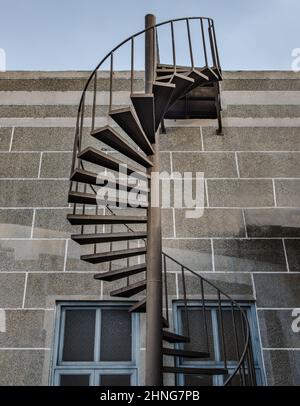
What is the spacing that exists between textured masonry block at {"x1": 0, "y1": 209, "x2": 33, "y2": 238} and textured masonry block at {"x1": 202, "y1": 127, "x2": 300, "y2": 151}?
6.88 ft

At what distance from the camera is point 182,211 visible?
4.46 metres

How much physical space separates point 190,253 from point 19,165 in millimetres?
2106

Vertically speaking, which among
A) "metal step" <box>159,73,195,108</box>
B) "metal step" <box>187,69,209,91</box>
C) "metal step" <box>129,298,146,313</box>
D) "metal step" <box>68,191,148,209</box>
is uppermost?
"metal step" <box>187,69,209,91</box>

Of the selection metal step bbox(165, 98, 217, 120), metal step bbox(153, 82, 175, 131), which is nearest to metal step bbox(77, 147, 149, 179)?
metal step bbox(153, 82, 175, 131)

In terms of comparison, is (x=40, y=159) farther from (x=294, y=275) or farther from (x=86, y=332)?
(x=294, y=275)

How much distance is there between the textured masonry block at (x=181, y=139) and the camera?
4805 millimetres

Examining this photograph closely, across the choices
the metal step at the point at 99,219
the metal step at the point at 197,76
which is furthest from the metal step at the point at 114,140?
the metal step at the point at 197,76

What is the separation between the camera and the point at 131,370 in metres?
3.79

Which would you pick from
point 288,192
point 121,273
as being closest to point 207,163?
point 288,192

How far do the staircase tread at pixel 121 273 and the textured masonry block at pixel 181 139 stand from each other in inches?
64.9

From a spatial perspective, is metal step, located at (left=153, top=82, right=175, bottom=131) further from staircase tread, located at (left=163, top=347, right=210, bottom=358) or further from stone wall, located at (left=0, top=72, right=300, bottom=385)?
staircase tread, located at (left=163, top=347, right=210, bottom=358)

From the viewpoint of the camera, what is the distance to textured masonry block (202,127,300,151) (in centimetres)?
483

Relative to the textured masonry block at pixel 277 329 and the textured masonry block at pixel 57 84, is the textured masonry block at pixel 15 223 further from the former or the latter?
the textured masonry block at pixel 277 329

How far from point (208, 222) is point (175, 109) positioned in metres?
1.41
